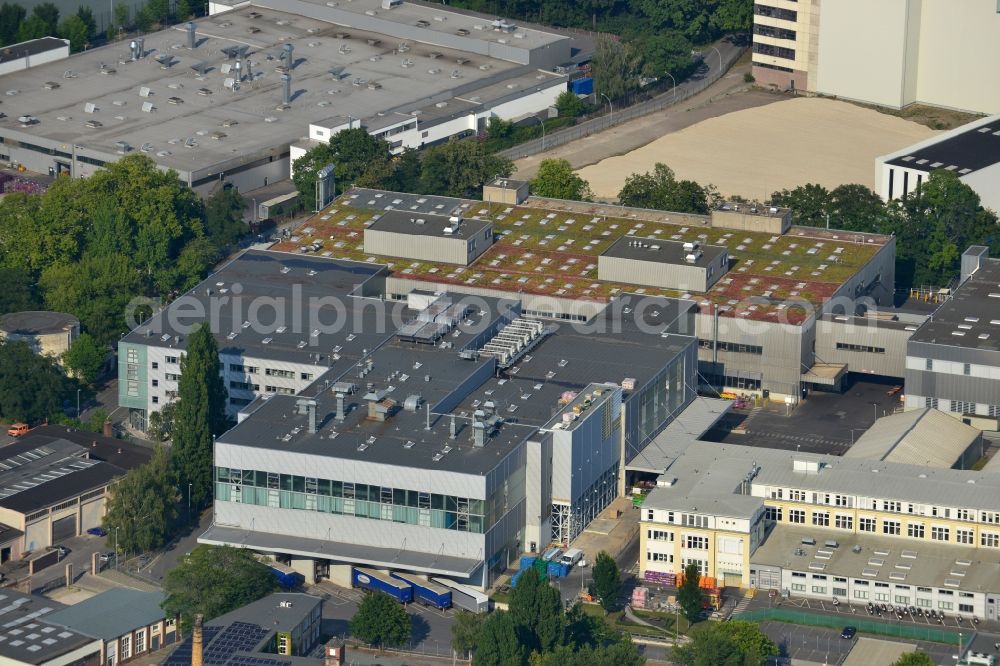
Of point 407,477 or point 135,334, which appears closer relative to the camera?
point 407,477

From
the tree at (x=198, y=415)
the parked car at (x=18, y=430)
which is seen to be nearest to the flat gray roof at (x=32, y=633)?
the tree at (x=198, y=415)

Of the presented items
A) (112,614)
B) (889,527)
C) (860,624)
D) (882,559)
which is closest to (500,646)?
(860,624)

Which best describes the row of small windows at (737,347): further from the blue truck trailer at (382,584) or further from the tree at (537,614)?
the tree at (537,614)

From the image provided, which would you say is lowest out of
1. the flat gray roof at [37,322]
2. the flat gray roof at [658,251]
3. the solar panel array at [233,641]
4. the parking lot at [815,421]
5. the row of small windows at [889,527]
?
the parking lot at [815,421]

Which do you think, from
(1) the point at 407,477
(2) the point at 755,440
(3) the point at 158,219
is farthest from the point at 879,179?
(1) the point at 407,477

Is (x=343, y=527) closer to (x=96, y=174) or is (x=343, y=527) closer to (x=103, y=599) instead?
(x=103, y=599)

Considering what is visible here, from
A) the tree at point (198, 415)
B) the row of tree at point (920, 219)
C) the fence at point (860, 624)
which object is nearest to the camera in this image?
the fence at point (860, 624)

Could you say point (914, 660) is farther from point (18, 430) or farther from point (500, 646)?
point (18, 430)
